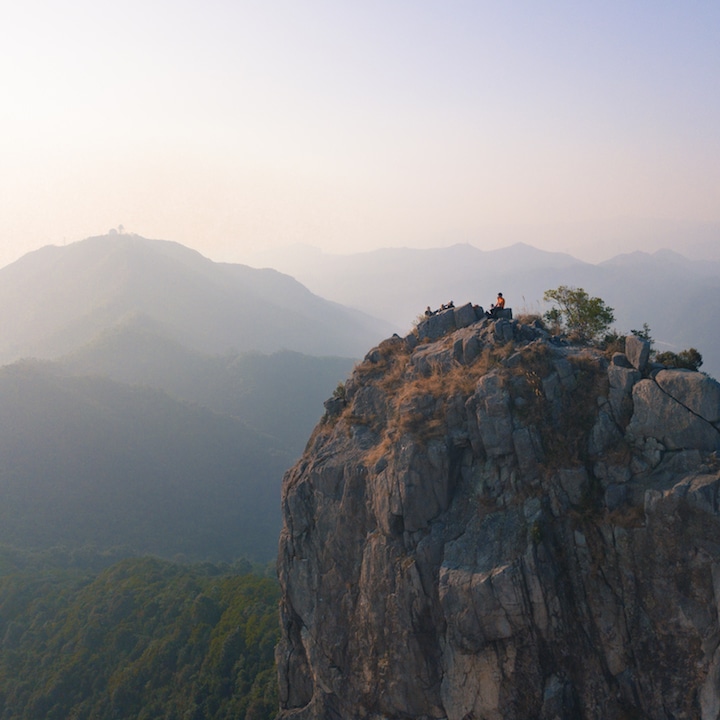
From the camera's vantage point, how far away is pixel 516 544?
18359mm

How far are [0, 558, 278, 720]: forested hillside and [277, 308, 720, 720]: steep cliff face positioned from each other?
63.6 ft

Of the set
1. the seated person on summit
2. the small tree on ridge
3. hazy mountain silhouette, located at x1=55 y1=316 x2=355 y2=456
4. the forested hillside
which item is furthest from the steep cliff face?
hazy mountain silhouette, located at x1=55 y1=316 x2=355 y2=456

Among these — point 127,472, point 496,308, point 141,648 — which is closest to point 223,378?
point 127,472

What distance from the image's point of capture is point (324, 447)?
25516 mm

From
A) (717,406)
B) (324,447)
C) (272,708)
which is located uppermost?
(717,406)

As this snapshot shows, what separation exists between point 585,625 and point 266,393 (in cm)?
16985

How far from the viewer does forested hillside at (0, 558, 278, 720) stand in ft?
139

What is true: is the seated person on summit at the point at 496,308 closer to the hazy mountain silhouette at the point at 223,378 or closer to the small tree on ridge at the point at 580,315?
the small tree on ridge at the point at 580,315

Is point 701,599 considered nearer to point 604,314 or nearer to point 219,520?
point 604,314

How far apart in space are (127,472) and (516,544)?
112780 millimetres

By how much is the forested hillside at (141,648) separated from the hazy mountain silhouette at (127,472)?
34.0 meters

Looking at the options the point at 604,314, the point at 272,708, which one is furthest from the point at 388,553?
the point at 272,708

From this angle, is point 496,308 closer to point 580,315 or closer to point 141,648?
point 580,315

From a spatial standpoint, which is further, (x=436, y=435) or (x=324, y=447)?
(x=324, y=447)
